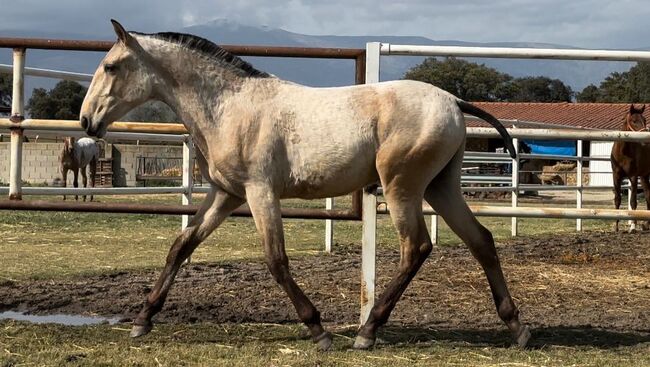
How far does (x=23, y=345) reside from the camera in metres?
4.79

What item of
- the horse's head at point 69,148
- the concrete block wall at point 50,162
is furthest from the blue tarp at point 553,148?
the horse's head at point 69,148

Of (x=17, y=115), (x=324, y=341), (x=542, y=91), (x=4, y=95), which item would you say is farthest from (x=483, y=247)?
(x=542, y=91)

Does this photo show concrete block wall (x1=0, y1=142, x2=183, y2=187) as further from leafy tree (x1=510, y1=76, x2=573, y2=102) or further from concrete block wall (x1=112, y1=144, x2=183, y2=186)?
leafy tree (x1=510, y1=76, x2=573, y2=102)

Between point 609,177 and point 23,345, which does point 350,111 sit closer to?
point 23,345

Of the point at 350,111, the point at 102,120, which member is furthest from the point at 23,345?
the point at 350,111

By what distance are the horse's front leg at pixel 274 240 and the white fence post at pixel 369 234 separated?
706 millimetres

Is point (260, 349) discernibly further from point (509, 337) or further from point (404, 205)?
point (509, 337)

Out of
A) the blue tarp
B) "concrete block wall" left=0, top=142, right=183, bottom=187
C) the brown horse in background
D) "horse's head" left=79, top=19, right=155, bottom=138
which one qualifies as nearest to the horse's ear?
"horse's head" left=79, top=19, right=155, bottom=138

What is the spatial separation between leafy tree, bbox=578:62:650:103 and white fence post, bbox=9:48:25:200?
5354 cm

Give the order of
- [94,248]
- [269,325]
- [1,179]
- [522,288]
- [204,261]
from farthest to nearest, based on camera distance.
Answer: [1,179] → [94,248] → [204,261] → [522,288] → [269,325]

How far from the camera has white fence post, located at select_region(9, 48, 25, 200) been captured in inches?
234

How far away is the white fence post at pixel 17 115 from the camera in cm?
595

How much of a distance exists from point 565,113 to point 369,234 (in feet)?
127

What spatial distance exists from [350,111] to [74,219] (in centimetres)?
962
